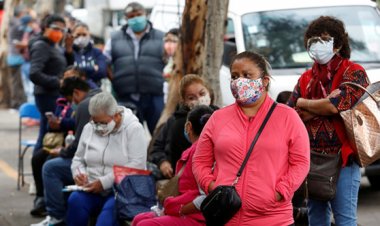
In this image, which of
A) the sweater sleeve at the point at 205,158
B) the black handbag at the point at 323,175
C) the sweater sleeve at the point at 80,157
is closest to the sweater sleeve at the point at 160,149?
the sweater sleeve at the point at 80,157

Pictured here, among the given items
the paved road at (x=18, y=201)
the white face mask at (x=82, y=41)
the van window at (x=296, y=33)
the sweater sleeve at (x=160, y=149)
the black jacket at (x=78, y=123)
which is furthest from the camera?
the white face mask at (x=82, y=41)

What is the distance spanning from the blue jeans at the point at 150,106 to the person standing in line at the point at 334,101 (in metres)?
5.27

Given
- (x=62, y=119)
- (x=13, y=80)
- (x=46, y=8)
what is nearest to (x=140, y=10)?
(x=62, y=119)

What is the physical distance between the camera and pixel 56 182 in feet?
31.6

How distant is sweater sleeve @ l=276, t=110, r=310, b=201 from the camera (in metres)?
5.95

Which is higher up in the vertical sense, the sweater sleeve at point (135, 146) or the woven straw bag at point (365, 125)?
the woven straw bag at point (365, 125)

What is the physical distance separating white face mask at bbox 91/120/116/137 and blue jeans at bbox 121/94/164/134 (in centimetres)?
332

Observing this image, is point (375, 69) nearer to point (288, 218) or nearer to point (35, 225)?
point (35, 225)

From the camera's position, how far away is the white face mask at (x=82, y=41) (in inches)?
484

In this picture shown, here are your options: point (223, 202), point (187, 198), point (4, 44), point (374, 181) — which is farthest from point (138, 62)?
point (4, 44)

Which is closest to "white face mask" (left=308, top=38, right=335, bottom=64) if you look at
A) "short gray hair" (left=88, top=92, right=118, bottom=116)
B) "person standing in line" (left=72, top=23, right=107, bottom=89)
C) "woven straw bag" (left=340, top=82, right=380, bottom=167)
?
"woven straw bag" (left=340, top=82, right=380, bottom=167)

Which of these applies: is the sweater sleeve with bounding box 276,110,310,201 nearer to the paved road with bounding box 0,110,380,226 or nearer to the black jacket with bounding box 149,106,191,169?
the black jacket with bounding box 149,106,191,169

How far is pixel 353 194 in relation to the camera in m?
6.83

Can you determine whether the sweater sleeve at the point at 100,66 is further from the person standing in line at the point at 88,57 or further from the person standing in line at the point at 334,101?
the person standing in line at the point at 334,101
